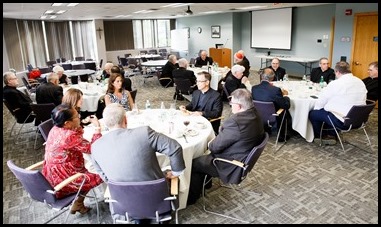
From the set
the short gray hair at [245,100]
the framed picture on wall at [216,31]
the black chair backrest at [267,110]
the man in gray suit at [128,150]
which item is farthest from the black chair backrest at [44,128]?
the framed picture on wall at [216,31]

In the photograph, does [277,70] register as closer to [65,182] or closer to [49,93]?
[49,93]

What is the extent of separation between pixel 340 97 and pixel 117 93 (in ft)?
10.8

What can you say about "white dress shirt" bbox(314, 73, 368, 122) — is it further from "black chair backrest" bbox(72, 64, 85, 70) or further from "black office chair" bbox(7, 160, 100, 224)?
"black chair backrest" bbox(72, 64, 85, 70)

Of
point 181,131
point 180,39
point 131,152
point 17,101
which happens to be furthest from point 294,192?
point 180,39

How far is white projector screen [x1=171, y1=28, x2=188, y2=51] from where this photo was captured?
51.4 ft

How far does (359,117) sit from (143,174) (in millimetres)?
3327

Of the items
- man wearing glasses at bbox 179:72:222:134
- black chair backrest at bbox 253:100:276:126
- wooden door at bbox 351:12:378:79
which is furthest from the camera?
wooden door at bbox 351:12:378:79

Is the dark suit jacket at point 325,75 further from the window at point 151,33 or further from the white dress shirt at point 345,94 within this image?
the window at point 151,33

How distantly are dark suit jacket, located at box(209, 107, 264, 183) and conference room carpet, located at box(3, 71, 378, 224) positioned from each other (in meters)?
0.56

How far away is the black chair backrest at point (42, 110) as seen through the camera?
4.54 m

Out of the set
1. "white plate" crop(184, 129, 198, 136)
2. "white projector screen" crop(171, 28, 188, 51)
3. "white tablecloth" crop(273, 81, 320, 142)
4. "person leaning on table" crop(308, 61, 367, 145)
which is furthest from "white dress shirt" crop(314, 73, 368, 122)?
"white projector screen" crop(171, 28, 188, 51)

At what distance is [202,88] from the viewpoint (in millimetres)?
4188

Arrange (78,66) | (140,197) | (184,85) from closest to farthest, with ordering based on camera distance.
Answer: (140,197) < (184,85) < (78,66)

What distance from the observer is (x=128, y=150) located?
214 cm
